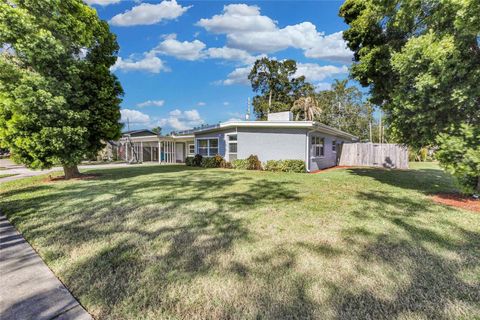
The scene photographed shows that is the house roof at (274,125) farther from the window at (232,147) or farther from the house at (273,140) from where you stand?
the window at (232,147)

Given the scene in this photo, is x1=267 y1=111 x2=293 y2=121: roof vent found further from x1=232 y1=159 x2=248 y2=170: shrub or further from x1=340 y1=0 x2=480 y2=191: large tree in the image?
x1=340 y1=0 x2=480 y2=191: large tree

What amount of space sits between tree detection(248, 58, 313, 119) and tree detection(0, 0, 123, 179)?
30155 millimetres

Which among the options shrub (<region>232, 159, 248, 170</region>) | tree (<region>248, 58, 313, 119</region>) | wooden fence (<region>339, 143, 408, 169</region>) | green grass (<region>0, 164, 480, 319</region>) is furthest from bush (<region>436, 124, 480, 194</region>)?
tree (<region>248, 58, 313, 119</region>)

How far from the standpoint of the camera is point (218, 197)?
22.2 feet

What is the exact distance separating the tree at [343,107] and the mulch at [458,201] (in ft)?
94.2

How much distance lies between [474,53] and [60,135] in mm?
12817

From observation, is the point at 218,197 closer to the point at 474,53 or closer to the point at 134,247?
the point at 134,247

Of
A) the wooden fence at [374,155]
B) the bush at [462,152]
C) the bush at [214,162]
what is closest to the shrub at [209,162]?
the bush at [214,162]

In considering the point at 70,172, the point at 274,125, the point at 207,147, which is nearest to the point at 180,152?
the point at 207,147

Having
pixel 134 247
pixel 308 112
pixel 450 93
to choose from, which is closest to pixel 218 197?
pixel 134 247

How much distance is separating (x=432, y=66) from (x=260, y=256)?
6.15m

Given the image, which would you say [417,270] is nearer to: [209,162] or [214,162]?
[214,162]

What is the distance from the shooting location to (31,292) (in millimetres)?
2436

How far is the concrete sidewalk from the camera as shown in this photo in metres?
2.11
